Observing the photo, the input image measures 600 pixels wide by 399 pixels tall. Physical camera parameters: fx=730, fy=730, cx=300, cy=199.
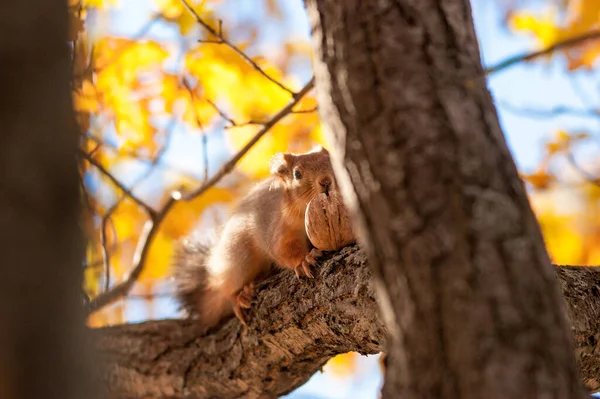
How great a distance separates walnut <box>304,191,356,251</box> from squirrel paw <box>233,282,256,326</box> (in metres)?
0.63

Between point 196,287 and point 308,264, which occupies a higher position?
point 196,287

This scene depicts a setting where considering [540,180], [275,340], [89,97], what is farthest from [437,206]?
[89,97]

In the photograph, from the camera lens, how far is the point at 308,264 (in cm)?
357

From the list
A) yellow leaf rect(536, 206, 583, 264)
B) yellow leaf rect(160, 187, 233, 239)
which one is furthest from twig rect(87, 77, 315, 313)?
yellow leaf rect(536, 206, 583, 264)

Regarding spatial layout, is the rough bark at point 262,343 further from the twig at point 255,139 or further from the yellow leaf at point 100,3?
the yellow leaf at point 100,3

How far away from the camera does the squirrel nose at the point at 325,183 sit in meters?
4.11

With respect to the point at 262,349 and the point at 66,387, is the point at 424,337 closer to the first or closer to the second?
the point at 66,387

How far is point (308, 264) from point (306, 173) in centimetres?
87

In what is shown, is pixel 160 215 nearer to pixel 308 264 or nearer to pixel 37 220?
pixel 308 264

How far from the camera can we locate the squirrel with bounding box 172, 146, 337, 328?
13.5 feet

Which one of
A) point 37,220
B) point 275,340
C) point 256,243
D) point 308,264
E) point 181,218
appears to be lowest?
point 37,220

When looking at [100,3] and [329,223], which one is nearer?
[329,223]

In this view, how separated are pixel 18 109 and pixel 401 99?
85 centimetres

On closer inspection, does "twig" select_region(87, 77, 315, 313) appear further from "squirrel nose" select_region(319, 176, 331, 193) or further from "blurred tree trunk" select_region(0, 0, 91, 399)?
"blurred tree trunk" select_region(0, 0, 91, 399)
